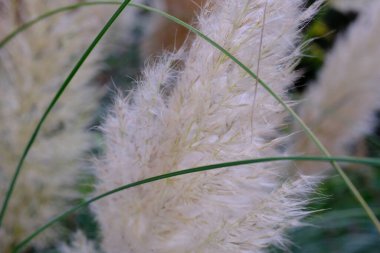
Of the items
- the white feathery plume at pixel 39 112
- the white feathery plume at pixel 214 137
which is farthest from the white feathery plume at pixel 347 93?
the white feathery plume at pixel 214 137

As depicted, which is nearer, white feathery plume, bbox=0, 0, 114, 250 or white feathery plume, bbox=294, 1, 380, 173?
white feathery plume, bbox=0, 0, 114, 250

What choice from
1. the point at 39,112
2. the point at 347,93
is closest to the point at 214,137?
the point at 39,112

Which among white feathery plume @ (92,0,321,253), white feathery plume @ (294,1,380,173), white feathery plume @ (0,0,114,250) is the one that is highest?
white feathery plume @ (0,0,114,250)

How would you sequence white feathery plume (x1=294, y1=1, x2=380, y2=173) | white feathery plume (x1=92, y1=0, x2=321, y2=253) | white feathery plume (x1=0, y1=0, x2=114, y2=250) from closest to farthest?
white feathery plume (x1=92, y1=0, x2=321, y2=253) → white feathery plume (x1=0, y1=0, x2=114, y2=250) → white feathery plume (x1=294, y1=1, x2=380, y2=173)

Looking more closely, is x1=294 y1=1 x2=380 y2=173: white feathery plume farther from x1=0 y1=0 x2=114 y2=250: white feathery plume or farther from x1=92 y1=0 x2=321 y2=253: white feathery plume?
x1=92 y1=0 x2=321 y2=253: white feathery plume

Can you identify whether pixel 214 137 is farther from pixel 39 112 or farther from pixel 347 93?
pixel 347 93

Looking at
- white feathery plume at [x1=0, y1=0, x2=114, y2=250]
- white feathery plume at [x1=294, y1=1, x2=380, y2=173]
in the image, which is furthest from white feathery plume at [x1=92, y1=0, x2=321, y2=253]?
white feathery plume at [x1=294, y1=1, x2=380, y2=173]

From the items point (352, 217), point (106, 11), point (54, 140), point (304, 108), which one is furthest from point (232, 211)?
point (106, 11)
